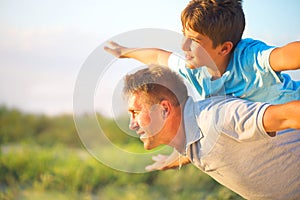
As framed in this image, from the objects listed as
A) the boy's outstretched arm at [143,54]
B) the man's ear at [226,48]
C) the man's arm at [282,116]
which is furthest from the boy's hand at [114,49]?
the man's arm at [282,116]

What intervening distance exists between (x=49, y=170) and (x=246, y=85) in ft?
4.47

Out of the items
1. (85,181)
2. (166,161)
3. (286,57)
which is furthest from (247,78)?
(85,181)

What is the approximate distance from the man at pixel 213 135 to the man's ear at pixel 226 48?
0.20 metres

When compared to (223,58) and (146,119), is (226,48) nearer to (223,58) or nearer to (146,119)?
(223,58)

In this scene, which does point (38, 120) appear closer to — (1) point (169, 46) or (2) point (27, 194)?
(2) point (27, 194)

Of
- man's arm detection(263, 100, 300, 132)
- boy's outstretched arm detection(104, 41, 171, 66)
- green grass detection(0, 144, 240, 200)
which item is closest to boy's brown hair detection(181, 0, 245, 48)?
boy's outstretched arm detection(104, 41, 171, 66)

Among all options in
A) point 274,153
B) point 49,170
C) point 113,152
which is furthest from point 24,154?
point 274,153

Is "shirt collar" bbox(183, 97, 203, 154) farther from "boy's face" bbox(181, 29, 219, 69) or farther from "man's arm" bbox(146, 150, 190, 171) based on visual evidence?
"man's arm" bbox(146, 150, 190, 171)

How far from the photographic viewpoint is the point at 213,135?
3.89ft

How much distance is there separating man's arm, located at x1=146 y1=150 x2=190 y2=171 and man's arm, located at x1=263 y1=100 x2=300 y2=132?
1.42ft

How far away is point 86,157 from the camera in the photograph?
105 inches

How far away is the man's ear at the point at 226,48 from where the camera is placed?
4.68ft

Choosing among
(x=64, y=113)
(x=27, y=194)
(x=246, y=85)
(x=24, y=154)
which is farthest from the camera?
(x=64, y=113)

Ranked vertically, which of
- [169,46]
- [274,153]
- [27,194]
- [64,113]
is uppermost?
[169,46]
